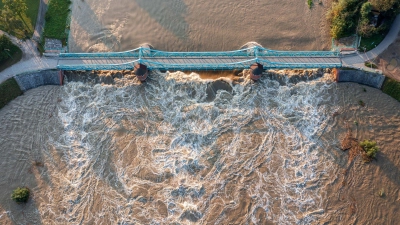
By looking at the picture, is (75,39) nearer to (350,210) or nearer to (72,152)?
(72,152)

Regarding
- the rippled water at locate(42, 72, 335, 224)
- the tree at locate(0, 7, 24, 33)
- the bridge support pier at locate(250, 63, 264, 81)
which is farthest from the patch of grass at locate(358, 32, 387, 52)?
the tree at locate(0, 7, 24, 33)

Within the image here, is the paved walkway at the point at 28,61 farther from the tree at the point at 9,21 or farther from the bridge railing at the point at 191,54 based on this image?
the bridge railing at the point at 191,54

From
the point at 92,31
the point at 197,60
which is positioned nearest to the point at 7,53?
the point at 92,31

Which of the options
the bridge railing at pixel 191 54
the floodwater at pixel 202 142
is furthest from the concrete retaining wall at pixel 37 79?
the bridge railing at pixel 191 54

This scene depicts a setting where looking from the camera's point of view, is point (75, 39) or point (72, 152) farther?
point (75, 39)

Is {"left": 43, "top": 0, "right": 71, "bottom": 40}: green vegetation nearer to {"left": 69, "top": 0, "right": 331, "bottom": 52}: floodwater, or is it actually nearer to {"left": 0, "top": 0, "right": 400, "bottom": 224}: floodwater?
{"left": 69, "top": 0, "right": 331, "bottom": 52}: floodwater

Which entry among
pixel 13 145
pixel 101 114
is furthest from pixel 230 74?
pixel 13 145
